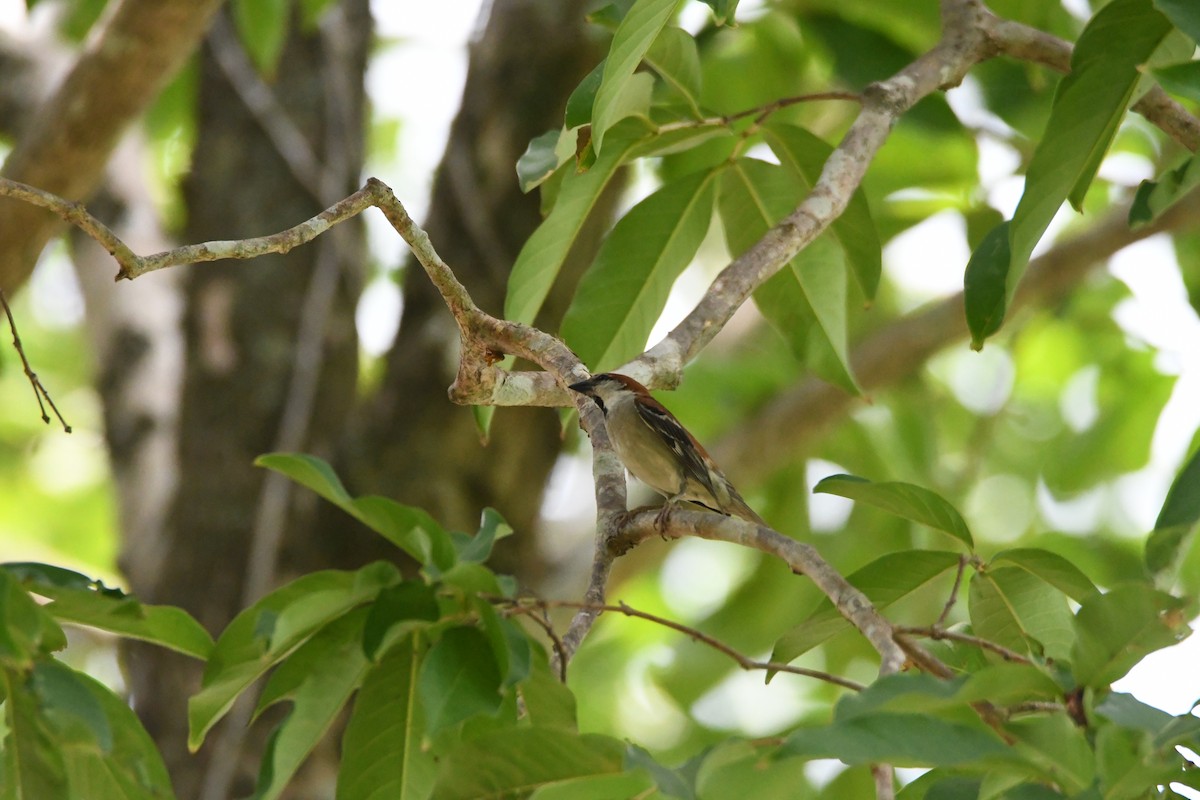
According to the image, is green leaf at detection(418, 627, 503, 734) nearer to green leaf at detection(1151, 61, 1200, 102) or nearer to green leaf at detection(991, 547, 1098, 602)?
green leaf at detection(991, 547, 1098, 602)

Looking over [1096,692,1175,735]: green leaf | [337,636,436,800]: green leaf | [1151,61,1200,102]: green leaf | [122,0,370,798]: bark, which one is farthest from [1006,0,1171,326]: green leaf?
[122,0,370,798]: bark

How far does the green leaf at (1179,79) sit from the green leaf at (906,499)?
2.36ft

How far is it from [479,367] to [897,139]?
140 inches

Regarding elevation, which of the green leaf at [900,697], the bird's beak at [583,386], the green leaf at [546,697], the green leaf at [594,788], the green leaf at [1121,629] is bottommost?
the green leaf at [900,697]

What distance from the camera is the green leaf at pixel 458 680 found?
1.59m

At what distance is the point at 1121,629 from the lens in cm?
149

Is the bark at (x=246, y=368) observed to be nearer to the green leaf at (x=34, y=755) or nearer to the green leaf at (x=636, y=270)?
the green leaf at (x=636, y=270)

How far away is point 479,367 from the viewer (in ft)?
7.07

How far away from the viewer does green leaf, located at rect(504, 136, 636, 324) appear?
2.57 metres

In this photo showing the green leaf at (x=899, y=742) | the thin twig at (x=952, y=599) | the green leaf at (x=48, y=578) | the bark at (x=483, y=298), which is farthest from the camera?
the bark at (x=483, y=298)

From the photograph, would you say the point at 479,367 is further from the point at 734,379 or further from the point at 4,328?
the point at 4,328

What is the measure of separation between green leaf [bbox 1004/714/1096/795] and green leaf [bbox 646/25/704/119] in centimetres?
162

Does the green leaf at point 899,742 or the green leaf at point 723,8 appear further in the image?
the green leaf at point 723,8

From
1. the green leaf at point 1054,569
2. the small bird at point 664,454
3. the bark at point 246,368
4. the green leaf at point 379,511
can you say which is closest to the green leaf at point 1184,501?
the green leaf at point 1054,569
